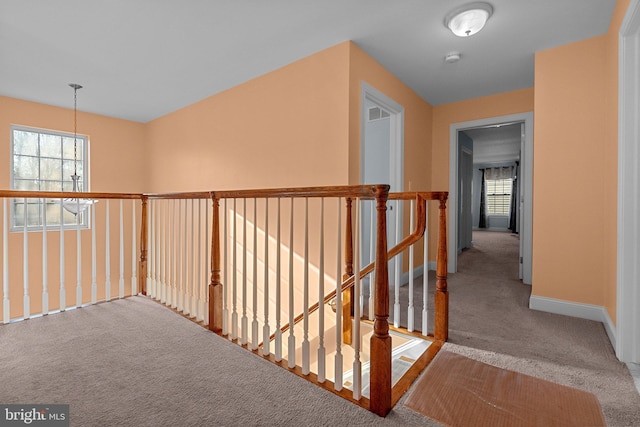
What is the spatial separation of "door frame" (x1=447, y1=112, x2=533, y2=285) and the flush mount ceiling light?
1.85 metres

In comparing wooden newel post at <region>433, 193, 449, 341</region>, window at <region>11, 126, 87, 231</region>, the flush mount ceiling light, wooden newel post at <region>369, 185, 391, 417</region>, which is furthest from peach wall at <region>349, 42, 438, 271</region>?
window at <region>11, 126, 87, 231</region>

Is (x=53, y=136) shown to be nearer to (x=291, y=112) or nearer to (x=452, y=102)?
(x=291, y=112)

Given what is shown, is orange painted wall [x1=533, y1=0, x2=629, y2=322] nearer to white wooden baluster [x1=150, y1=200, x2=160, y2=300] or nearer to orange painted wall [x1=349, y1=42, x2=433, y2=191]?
orange painted wall [x1=349, y1=42, x2=433, y2=191]

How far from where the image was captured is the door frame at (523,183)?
11.8 feet

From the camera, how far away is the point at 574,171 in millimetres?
2629

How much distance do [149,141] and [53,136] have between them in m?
1.27

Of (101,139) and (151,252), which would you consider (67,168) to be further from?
(151,252)

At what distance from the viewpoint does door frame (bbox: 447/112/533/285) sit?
3.59 metres

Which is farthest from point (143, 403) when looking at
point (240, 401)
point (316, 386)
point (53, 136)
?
point (53, 136)

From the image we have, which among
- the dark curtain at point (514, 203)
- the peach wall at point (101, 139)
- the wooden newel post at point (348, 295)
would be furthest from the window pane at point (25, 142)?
the dark curtain at point (514, 203)

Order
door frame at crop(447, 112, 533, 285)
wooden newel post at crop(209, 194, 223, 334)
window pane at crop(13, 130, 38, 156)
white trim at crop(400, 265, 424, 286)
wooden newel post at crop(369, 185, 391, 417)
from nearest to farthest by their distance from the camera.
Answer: wooden newel post at crop(369, 185, 391, 417), wooden newel post at crop(209, 194, 223, 334), door frame at crop(447, 112, 533, 285), white trim at crop(400, 265, 424, 286), window pane at crop(13, 130, 38, 156)

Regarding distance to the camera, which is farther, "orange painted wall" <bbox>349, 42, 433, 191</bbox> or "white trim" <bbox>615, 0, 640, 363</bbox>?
"orange painted wall" <bbox>349, 42, 433, 191</bbox>

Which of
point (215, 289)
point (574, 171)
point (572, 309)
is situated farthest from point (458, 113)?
point (215, 289)

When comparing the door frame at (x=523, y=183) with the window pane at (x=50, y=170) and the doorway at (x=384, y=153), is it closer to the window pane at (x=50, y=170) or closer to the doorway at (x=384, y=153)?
the doorway at (x=384, y=153)
